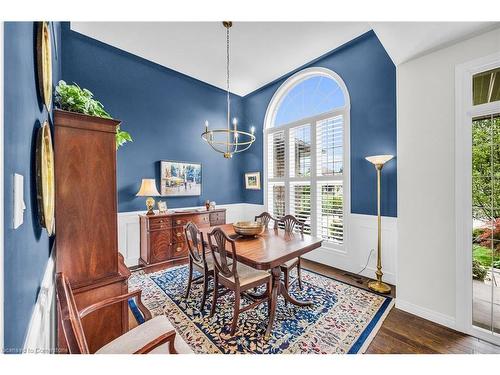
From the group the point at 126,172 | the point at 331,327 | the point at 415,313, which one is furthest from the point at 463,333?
the point at 126,172

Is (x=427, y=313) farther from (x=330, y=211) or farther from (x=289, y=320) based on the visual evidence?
(x=330, y=211)

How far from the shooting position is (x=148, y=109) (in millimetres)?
3998

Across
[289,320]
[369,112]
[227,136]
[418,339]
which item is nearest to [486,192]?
[418,339]

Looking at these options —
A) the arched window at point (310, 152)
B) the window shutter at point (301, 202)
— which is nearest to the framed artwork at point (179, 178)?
the arched window at point (310, 152)

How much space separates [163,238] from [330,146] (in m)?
3.31

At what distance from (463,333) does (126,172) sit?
477 centimetres

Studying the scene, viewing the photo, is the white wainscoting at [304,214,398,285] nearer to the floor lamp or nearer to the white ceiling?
the floor lamp

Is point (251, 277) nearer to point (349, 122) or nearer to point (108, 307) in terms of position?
point (108, 307)

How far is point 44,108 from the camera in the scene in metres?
1.19

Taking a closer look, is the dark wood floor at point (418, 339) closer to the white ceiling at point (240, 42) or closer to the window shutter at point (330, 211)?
the window shutter at point (330, 211)

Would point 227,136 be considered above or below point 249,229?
above

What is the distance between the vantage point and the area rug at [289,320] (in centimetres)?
183

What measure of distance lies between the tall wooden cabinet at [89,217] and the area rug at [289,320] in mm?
744

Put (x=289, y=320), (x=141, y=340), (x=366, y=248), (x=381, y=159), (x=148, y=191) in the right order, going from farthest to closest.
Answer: (x=148, y=191), (x=366, y=248), (x=381, y=159), (x=289, y=320), (x=141, y=340)
